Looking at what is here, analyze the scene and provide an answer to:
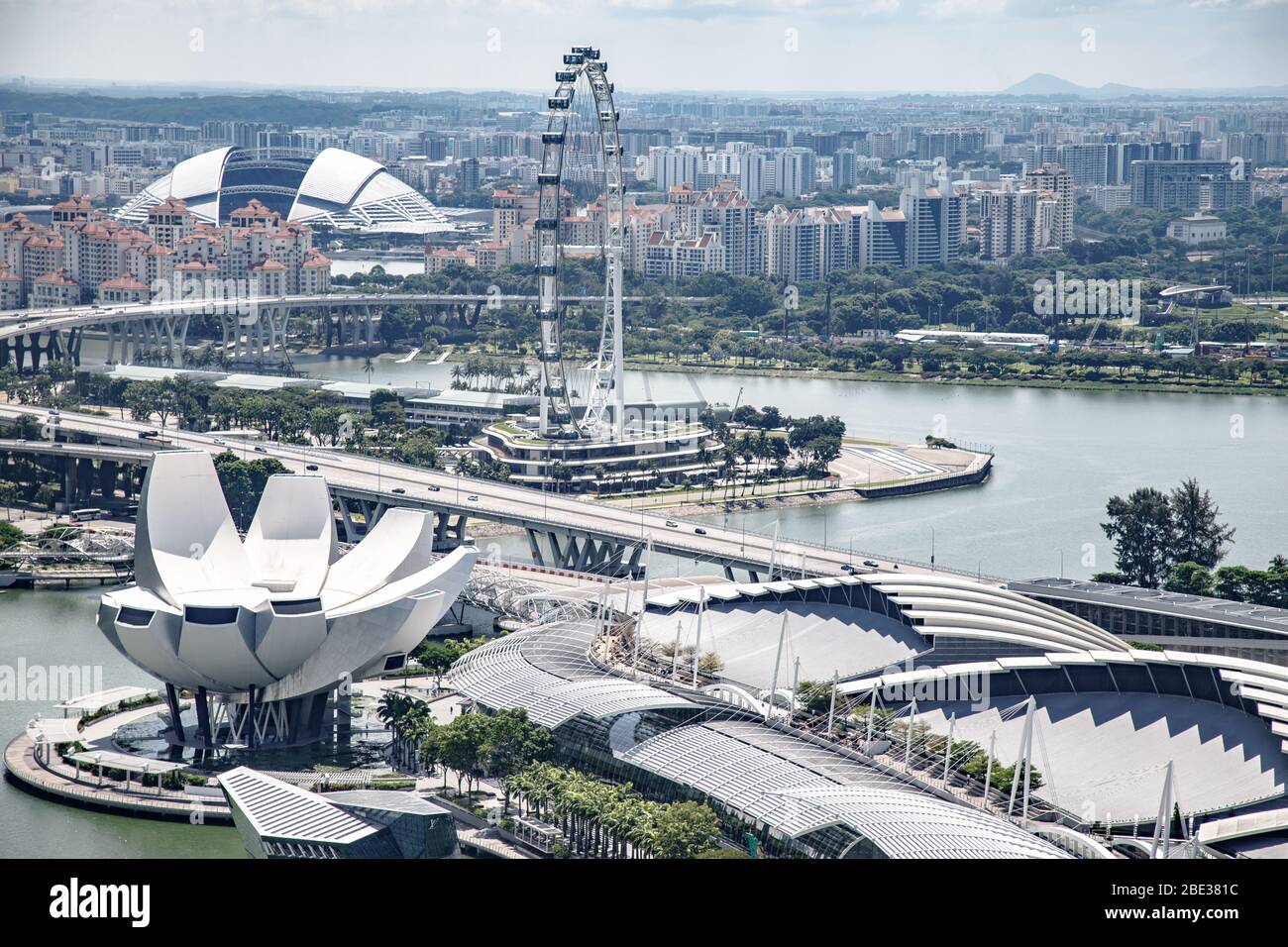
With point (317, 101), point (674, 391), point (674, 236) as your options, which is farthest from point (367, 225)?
point (317, 101)

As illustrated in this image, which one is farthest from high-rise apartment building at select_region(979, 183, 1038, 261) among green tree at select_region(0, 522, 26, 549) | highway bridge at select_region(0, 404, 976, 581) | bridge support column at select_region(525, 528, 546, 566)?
green tree at select_region(0, 522, 26, 549)

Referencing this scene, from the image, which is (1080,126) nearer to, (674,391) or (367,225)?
(367,225)

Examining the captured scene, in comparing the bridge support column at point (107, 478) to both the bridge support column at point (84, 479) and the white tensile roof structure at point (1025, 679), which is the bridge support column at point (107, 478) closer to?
the bridge support column at point (84, 479)

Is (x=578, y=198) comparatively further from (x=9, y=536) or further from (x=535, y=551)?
(x=9, y=536)

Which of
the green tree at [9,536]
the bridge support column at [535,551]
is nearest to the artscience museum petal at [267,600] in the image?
the bridge support column at [535,551]

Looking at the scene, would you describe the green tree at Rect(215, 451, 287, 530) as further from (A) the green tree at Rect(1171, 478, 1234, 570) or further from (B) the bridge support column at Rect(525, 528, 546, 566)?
(A) the green tree at Rect(1171, 478, 1234, 570)

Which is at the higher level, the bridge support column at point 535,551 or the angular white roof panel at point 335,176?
the angular white roof panel at point 335,176
